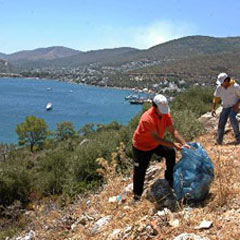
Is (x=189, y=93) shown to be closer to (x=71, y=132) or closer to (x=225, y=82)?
(x=225, y=82)

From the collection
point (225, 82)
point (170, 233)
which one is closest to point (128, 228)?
point (170, 233)

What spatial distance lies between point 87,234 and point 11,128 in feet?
223

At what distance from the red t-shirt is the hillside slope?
0.85m

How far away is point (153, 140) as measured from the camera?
5074mm

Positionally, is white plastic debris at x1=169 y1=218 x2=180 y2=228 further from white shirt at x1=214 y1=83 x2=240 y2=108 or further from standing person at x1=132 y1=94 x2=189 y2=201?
white shirt at x1=214 y1=83 x2=240 y2=108

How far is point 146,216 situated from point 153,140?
44.0 inches

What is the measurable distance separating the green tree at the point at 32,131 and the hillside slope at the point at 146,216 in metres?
45.5

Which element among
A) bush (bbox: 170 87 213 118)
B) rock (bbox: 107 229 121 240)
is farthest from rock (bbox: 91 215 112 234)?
bush (bbox: 170 87 213 118)

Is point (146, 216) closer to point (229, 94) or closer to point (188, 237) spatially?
point (188, 237)

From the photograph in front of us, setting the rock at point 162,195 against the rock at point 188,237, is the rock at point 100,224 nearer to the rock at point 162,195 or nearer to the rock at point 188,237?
the rock at point 162,195

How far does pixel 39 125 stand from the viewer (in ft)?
167

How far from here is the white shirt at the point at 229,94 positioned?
7363mm

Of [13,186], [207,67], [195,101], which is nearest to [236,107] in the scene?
[195,101]

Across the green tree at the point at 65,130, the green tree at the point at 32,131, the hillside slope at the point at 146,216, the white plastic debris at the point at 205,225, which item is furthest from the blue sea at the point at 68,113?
the white plastic debris at the point at 205,225
